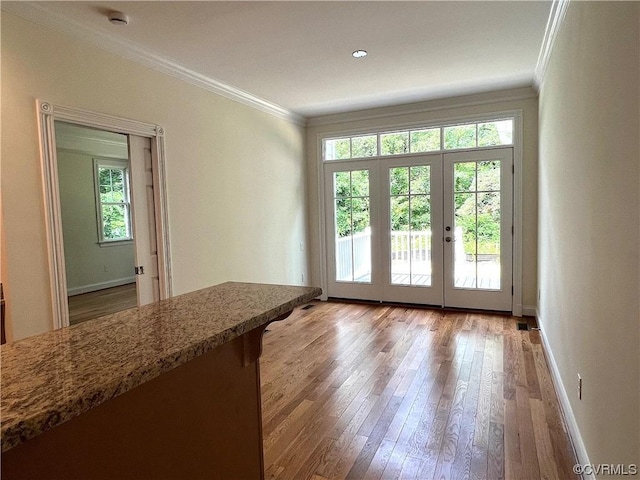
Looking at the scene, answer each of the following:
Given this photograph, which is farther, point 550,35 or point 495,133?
point 495,133

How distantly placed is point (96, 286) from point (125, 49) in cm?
523

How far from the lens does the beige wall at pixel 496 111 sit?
174 inches

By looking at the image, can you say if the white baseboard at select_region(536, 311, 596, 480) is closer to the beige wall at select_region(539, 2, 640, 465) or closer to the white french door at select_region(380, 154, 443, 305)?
the beige wall at select_region(539, 2, 640, 465)

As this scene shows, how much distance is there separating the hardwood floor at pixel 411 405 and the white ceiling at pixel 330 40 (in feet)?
8.61

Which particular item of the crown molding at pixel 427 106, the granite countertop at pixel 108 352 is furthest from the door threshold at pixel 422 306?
the granite countertop at pixel 108 352

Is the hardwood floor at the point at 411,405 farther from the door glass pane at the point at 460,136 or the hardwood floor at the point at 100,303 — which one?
the hardwood floor at the point at 100,303

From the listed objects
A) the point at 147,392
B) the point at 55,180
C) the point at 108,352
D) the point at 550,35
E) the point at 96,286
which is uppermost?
the point at 550,35

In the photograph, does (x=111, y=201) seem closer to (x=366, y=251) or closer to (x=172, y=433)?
(x=366, y=251)

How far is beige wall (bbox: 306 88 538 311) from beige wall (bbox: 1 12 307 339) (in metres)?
0.92

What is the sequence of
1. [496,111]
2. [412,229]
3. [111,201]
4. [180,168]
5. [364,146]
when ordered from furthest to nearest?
[111,201] → [364,146] → [412,229] → [496,111] → [180,168]

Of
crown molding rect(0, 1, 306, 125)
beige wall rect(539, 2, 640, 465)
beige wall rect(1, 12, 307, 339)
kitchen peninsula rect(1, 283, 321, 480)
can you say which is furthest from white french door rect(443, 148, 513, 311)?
kitchen peninsula rect(1, 283, 321, 480)

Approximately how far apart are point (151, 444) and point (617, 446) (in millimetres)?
1576

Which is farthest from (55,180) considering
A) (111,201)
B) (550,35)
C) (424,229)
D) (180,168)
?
(111,201)

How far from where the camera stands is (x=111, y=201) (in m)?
7.18
